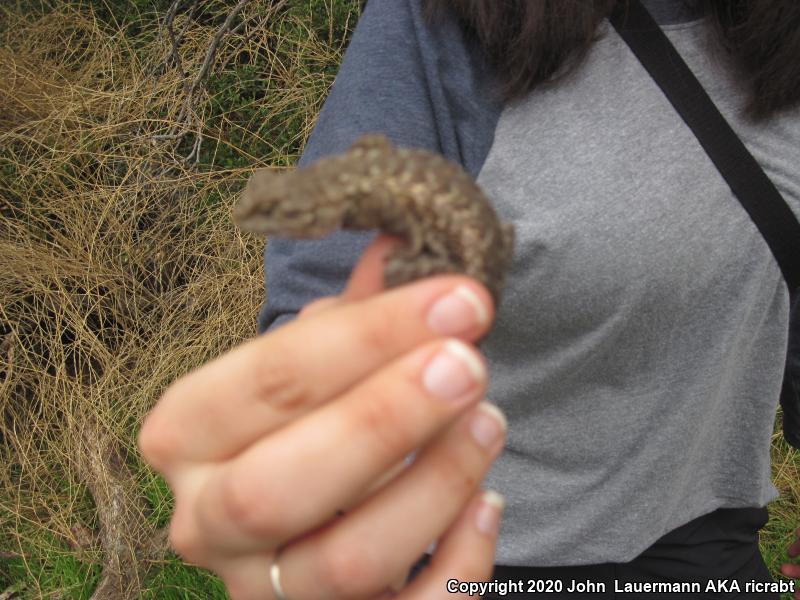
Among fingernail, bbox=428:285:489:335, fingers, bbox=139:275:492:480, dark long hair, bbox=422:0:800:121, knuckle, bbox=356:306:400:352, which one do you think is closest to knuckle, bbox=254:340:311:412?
fingers, bbox=139:275:492:480

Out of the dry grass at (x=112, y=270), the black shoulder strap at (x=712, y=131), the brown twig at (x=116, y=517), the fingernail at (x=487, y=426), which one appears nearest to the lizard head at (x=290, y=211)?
the fingernail at (x=487, y=426)

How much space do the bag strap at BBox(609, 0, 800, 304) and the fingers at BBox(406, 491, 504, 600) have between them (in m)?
1.05

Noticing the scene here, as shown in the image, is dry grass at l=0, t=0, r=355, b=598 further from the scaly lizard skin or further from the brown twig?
the scaly lizard skin

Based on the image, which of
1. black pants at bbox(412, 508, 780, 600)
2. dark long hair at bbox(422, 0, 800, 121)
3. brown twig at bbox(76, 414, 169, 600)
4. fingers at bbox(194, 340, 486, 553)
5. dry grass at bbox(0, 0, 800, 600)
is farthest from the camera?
dry grass at bbox(0, 0, 800, 600)

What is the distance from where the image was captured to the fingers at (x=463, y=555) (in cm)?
112

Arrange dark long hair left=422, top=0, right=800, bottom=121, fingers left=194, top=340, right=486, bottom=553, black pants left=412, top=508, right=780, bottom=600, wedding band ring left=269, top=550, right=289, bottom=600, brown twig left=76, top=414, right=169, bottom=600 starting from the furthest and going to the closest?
brown twig left=76, top=414, right=169, bottom=600 → black pants left=412, top=508, right=780, bottom=600 → dark long hair left=422, top=0, right=800, bottom=121 → wedding band ring left=269, top=550, right=289, bottom=600 → fingers left=194, top=340, right=486, bottom=553

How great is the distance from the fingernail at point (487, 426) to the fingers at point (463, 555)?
160mm

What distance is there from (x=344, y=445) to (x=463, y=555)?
1.24 feet

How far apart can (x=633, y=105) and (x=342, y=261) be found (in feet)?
2.79

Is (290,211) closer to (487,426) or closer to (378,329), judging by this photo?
(378,329)

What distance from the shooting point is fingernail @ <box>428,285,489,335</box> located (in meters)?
0.97

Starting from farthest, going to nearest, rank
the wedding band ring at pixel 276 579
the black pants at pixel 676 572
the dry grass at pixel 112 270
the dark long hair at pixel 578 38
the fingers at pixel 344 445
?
the dry grass at pixel 112 270 < the black pants at pixel 676 572 < the dark long hair at pixel 578 38 < the wedding band ring at pixel 276 579 < the fingers at pixel 344 445

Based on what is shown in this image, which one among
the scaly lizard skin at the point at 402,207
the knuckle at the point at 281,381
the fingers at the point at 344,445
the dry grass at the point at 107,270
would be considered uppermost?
the scaly lizard skin at the point at 402,207

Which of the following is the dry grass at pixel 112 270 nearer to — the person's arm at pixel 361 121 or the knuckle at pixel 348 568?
the person's arm at pixel 361 121
